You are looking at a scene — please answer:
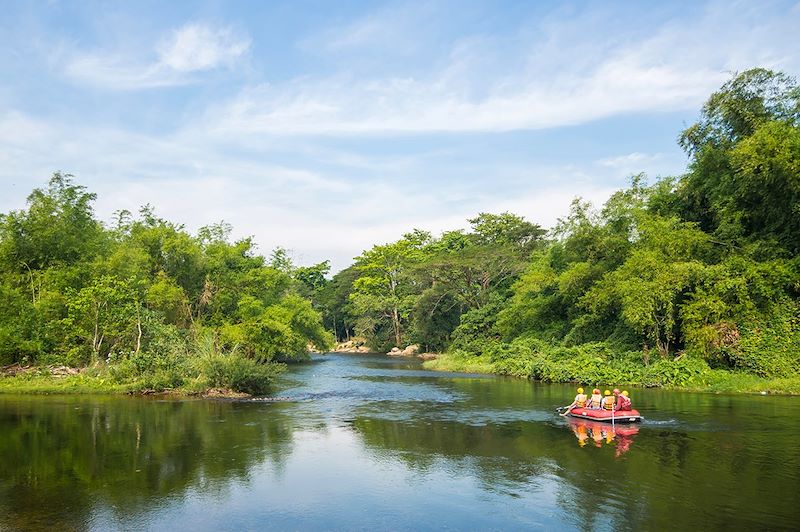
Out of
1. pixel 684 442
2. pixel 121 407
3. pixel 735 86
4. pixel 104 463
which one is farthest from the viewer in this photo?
pixel 735 86

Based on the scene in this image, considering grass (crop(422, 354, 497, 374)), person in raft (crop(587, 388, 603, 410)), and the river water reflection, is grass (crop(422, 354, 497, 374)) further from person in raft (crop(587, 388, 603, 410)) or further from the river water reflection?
person in raft (crop(587, 388, 603, 410))

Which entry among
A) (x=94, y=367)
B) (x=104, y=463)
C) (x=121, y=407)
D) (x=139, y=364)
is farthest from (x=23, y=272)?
(x=104, y=463)

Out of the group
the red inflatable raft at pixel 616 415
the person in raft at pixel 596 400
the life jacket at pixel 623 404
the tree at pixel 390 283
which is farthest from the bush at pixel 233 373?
the tree at pixel 390 283

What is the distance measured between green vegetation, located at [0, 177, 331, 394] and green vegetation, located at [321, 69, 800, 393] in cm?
1823

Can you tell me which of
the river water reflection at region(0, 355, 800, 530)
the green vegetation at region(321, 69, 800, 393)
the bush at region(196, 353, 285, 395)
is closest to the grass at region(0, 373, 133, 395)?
the river water reflection at region(0, 355, 800, 530)

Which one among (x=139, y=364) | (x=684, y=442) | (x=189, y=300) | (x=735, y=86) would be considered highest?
(x=735, y=86)

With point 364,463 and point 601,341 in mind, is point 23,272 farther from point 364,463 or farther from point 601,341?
point 601,341

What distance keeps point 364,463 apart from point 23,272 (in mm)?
30591

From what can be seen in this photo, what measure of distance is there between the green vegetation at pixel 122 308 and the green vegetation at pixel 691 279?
1823 cm

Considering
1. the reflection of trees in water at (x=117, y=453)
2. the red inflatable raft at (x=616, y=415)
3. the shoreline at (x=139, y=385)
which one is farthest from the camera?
the shoreline at (x=139, y=385)

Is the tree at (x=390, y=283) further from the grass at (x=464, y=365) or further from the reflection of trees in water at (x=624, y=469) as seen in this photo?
the reflection of trees in water at (x=624, y=469)

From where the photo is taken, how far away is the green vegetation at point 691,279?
29219 millimetres

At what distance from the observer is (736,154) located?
96.7 ft

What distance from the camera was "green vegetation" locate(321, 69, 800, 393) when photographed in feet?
95.9
